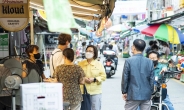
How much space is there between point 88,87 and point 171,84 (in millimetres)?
9952

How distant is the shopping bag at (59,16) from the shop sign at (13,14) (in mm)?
3015

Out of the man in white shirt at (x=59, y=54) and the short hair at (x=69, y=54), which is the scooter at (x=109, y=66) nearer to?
the man in white shirt at (x=59, y=54)

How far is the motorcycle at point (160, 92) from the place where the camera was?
293 inches

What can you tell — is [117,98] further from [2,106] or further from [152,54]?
[2,106]

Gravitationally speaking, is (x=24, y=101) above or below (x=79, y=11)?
below

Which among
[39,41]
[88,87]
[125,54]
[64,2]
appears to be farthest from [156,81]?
[125,54]

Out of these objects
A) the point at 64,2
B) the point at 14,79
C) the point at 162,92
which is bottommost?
the point at 162,92

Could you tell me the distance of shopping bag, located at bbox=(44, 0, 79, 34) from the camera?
322 cm

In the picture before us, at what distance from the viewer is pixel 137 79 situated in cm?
662

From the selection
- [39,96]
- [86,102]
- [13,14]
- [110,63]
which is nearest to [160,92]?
[86,102]

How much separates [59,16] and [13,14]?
10.9ft

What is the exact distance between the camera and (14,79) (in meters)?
4.86

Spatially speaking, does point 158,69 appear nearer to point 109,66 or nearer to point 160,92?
point 160,92

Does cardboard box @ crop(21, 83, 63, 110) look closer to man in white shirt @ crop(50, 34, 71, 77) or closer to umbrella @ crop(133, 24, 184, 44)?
man in white shirt @ crop(50, 34, 71, 77)
